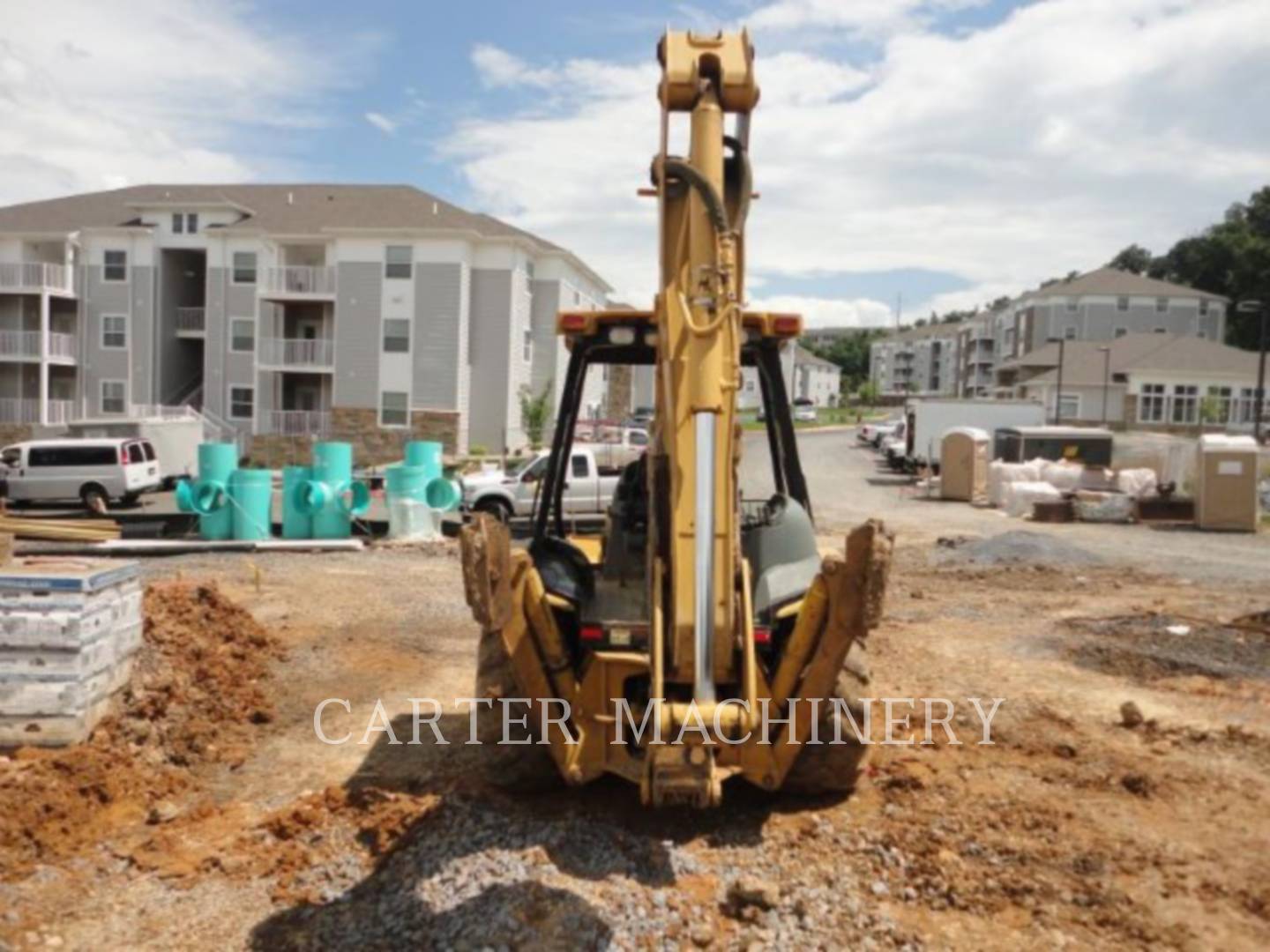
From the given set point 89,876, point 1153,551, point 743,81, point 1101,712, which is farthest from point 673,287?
point 1153,551

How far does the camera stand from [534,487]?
67.2 feet

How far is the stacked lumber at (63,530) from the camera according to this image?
57.9 ft

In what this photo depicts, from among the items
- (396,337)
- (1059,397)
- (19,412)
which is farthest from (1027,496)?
(1059,397)

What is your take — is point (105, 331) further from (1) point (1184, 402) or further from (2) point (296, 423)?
(1) point (1184, 402)

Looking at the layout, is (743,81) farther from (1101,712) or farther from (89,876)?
(1101,712)

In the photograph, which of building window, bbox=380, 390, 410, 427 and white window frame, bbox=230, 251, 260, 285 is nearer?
building window, bbox=380, 390, 410, 427

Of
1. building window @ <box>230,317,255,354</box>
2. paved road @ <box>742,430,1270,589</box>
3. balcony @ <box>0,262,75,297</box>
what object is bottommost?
paved road @ <box>742,430,1270,589</box>

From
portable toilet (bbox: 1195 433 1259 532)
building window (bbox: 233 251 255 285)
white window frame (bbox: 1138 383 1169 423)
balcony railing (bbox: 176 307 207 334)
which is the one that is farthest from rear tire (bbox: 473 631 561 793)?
white window frame (bbox: 1138 383 1169 423)

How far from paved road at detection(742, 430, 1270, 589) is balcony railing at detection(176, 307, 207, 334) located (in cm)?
2533

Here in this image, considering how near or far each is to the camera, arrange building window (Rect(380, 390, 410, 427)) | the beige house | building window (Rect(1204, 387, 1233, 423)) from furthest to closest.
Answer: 1. the beige house
2. building window (Rect(1204, 387, 1233, 423))
3. building window (Rect(380, 390, 410, 427))

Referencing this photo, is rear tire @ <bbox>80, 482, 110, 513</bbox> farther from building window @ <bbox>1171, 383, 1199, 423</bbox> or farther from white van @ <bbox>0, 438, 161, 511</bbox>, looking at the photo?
building window @ <bbox>1171, 383, 1199, 423</bbox>

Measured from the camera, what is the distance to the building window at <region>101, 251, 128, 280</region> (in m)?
42.5

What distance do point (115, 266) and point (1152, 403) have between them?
56287 mm

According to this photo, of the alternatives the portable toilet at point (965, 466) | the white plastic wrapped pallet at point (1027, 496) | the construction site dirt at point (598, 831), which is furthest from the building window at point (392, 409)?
the construction site dirt at point (598, 831)
